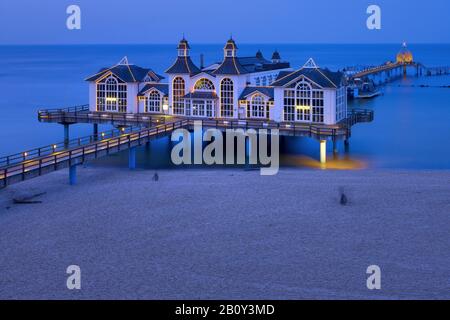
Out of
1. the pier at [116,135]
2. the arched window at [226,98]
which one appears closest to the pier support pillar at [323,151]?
the pier at [116,135]

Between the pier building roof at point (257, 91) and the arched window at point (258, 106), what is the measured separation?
29cm

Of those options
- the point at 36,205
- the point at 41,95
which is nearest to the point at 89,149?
the point at 36,205

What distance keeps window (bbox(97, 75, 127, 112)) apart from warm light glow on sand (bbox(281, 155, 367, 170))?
11.5m

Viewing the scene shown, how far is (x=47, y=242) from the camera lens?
21.2 meters

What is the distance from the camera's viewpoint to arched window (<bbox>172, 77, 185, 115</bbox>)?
148 ft

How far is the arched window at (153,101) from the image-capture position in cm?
4609

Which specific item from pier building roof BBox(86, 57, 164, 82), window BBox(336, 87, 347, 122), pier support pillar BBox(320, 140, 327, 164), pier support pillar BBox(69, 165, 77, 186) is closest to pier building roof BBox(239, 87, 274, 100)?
window BBox(336, 87, 347, 122)

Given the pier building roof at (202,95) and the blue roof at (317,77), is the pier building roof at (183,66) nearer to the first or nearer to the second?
the pier building roof at (202,95)

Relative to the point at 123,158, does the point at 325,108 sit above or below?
above

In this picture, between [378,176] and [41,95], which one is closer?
[378,176]

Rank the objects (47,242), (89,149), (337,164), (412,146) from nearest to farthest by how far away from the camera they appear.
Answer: (47,242), (89,149), (337,164), (412,146)
